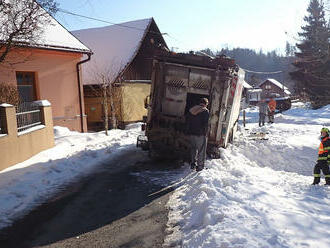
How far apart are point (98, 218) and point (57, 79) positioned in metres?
10.7

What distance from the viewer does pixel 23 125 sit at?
8.26 meters

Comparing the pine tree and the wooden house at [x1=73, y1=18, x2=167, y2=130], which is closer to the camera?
the wooden house at [x1=73, y1=18, x2=167, y2=130]

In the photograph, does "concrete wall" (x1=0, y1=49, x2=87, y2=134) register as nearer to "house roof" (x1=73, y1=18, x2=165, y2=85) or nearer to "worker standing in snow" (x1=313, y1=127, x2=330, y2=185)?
"house roof" (x1=73, y1=18, x2=165, y2=85)

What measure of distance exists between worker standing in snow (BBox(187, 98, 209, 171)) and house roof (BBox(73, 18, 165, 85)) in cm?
1342

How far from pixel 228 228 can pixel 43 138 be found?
24.3 feet

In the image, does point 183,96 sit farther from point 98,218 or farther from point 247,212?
point 247,212

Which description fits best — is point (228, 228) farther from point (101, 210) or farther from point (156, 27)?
point (156, 27)

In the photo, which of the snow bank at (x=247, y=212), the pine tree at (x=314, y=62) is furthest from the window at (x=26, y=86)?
the pine tree at (x=314, y=62)

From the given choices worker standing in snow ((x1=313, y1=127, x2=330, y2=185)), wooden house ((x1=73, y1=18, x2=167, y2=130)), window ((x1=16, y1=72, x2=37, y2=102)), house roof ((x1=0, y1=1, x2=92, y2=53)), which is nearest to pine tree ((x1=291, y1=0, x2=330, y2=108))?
wooden house ((x1=73, y1=18, x2=167, y2=130))

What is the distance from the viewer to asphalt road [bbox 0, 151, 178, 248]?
13.2 ft

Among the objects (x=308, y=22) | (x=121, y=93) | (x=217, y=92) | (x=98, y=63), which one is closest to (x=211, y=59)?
(x=217, y=92)

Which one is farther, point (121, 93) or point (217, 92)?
point (121, 93)

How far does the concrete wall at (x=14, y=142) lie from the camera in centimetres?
712

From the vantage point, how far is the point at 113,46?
2275 centimetres
